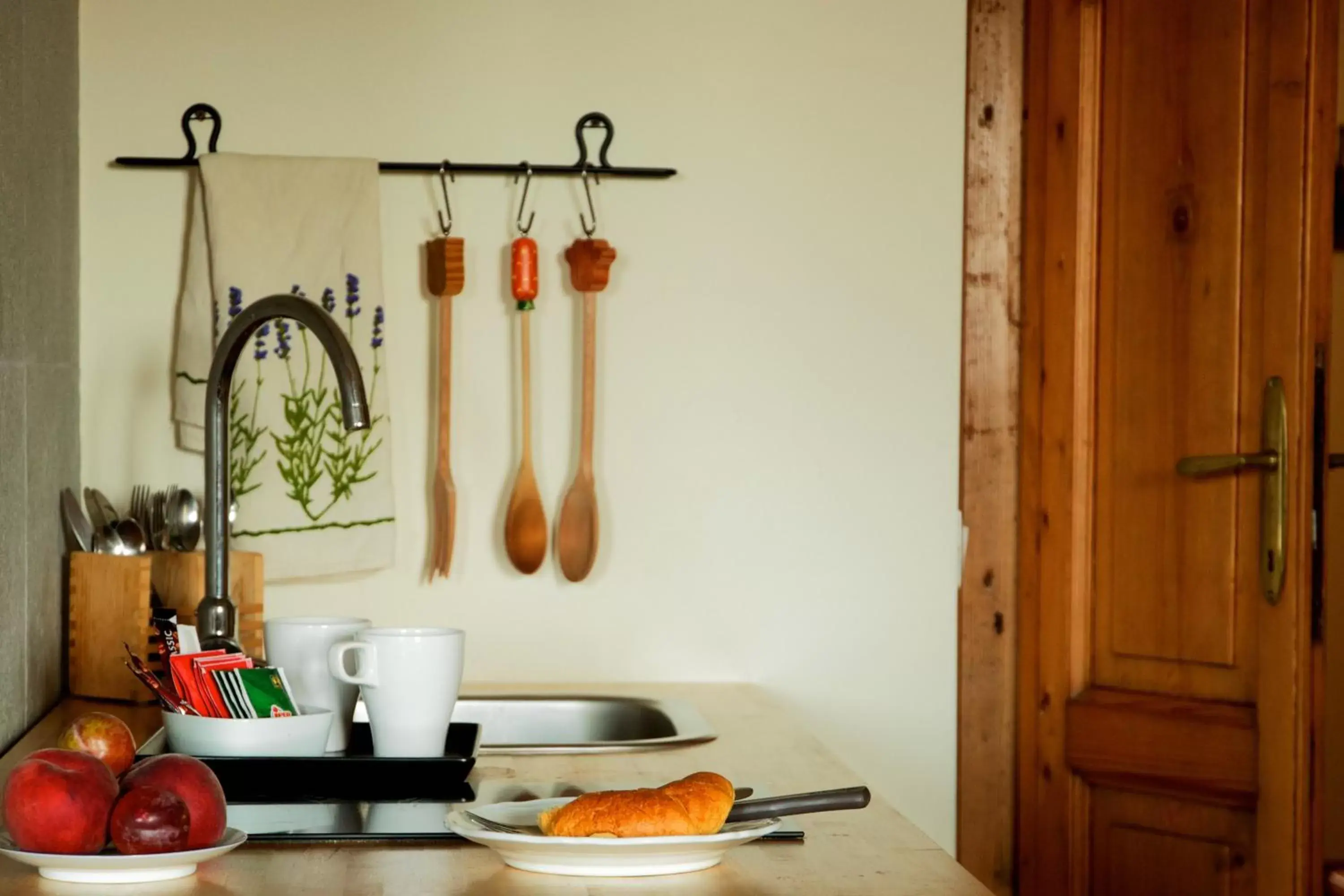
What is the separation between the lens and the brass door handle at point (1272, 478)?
5.38 feet

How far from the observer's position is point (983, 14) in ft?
6.46

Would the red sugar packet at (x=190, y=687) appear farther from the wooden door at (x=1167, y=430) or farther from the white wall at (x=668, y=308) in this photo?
the wooden door at (x=1167, y=430)

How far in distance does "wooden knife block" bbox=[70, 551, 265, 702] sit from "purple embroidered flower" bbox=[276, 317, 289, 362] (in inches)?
12.6

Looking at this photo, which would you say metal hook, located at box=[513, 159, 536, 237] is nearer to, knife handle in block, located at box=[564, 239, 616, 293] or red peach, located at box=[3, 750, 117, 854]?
knife handle in block, located at box=[564, 239, 616, 293]

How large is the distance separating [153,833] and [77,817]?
0.05 metres

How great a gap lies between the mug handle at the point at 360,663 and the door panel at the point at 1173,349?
3.58ft

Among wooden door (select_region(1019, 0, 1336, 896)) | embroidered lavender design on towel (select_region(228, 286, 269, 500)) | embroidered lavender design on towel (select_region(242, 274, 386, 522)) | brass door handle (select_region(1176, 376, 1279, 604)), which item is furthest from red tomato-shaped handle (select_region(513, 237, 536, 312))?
brass door handle (select_region(1176, 376, 1279, 604))

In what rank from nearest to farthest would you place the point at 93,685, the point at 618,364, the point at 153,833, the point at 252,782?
the point at 153,833, the point at 252,782, the point at 93,685, the point at 618,364

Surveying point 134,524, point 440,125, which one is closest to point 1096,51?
point 440,125

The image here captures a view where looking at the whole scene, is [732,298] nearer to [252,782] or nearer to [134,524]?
[134,524]

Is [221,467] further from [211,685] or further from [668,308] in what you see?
[668,308]

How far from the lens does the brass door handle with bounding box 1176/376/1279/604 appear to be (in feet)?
5.38

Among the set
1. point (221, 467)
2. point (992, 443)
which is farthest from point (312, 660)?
point (992, 443)

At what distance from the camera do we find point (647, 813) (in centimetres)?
90
